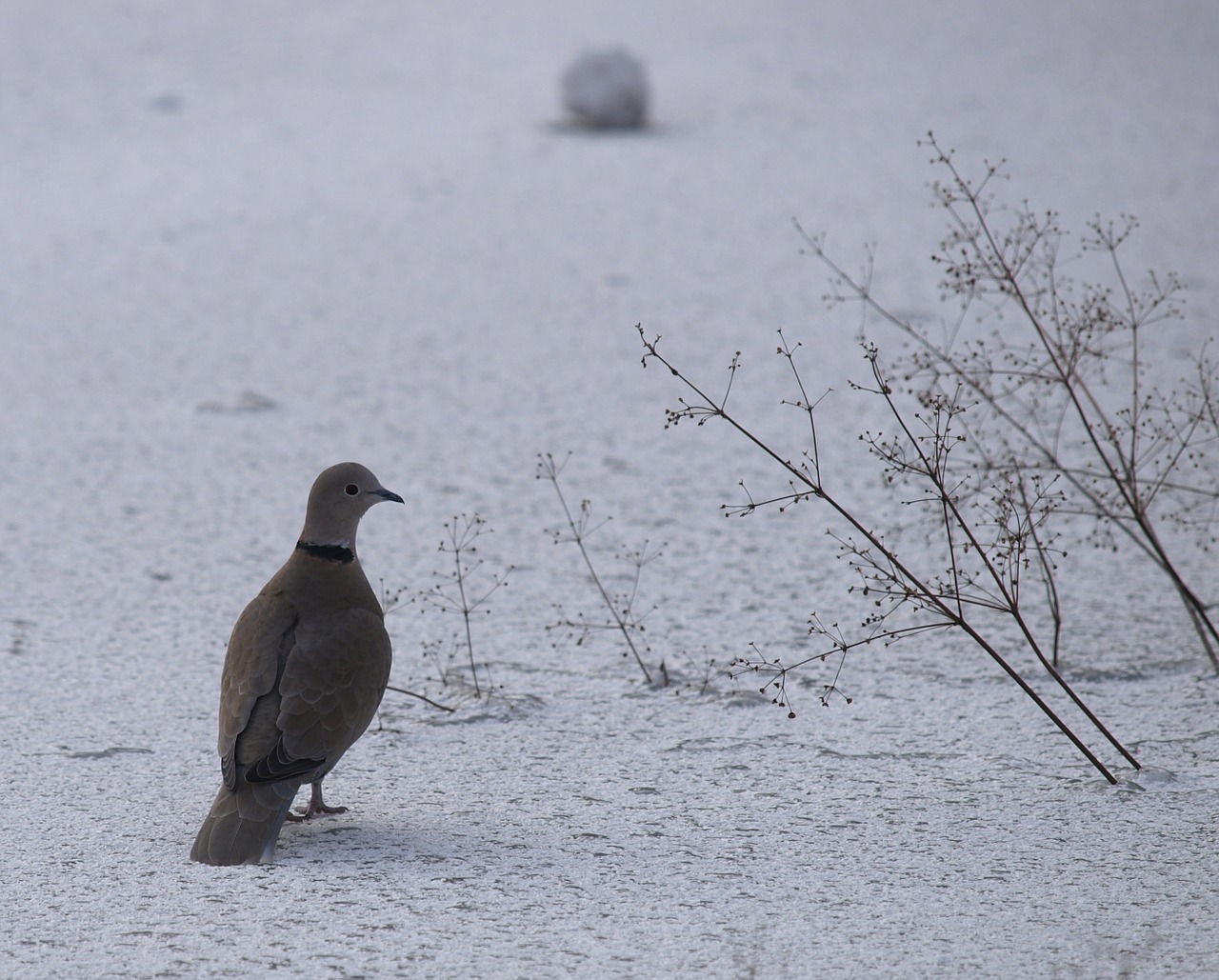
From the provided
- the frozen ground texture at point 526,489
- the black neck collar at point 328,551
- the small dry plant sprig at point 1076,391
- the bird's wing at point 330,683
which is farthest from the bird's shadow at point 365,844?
the small dry plant sprig at point 1076,391

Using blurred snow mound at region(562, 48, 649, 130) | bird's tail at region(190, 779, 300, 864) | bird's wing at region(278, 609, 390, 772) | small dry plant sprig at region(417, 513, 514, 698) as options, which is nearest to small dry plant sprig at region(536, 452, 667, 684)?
small dry plant sprig at region(417, 513, 514, 698)

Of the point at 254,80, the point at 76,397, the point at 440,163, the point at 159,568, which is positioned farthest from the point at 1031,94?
the point at 159,568

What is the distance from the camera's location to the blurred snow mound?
11.3 metres

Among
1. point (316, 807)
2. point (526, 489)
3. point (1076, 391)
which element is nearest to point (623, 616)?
point (526, 489)

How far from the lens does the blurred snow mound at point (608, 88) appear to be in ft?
37.1

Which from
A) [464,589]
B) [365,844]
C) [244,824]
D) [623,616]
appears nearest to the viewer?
[244,824]

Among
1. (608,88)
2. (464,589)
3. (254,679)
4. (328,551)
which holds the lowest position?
(464,589)

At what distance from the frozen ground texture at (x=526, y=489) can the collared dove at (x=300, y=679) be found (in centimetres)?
14

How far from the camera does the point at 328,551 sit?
3.28 m

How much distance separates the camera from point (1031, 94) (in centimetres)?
1220

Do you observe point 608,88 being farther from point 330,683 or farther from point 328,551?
point 330,683

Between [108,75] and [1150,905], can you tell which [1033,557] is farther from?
[108,75]

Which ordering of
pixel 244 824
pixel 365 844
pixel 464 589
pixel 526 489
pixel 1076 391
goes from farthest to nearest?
pixel 1076 391
pixel 526 489
pixel 464 589
pixel 365 844
pixel 244 824

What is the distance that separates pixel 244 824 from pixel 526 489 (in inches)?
120
